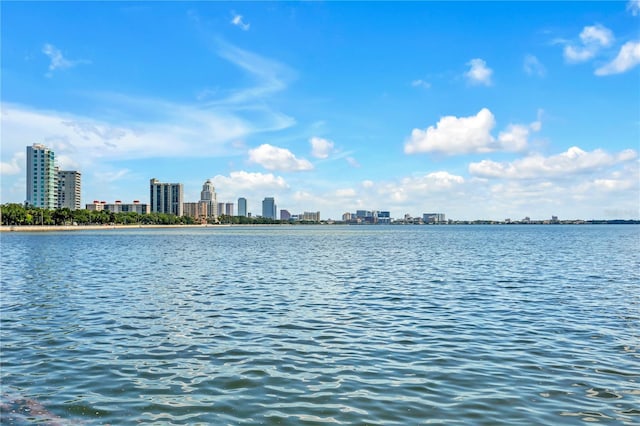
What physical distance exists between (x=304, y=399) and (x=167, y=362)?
19.8 feet

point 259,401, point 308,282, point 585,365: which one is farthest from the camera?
point 308,282

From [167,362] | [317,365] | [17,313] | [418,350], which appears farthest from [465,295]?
[17,313]

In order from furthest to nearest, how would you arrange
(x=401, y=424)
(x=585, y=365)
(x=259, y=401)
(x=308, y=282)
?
1. (x=308, y=282)
2. (x=585, y=365)
3. (x=259, y=401)
4. (x=401, y=424)

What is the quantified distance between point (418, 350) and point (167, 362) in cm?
888

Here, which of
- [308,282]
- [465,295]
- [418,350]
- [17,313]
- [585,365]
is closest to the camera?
[585,365]

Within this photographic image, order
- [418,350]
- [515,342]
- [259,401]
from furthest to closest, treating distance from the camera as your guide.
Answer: [515,342] → [418,350] → [259,401]

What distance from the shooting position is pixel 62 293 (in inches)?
1363

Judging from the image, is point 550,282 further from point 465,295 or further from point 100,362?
point 100,362

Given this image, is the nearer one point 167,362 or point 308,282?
point 167,362

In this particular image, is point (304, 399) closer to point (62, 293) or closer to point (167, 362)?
point (167, 362)

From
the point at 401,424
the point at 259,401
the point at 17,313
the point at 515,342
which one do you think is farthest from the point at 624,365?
the point at 17,313

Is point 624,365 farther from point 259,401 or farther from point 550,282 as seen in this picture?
point 550,282

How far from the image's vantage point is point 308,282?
4044 cm

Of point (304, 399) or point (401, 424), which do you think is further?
point (304, 399)
